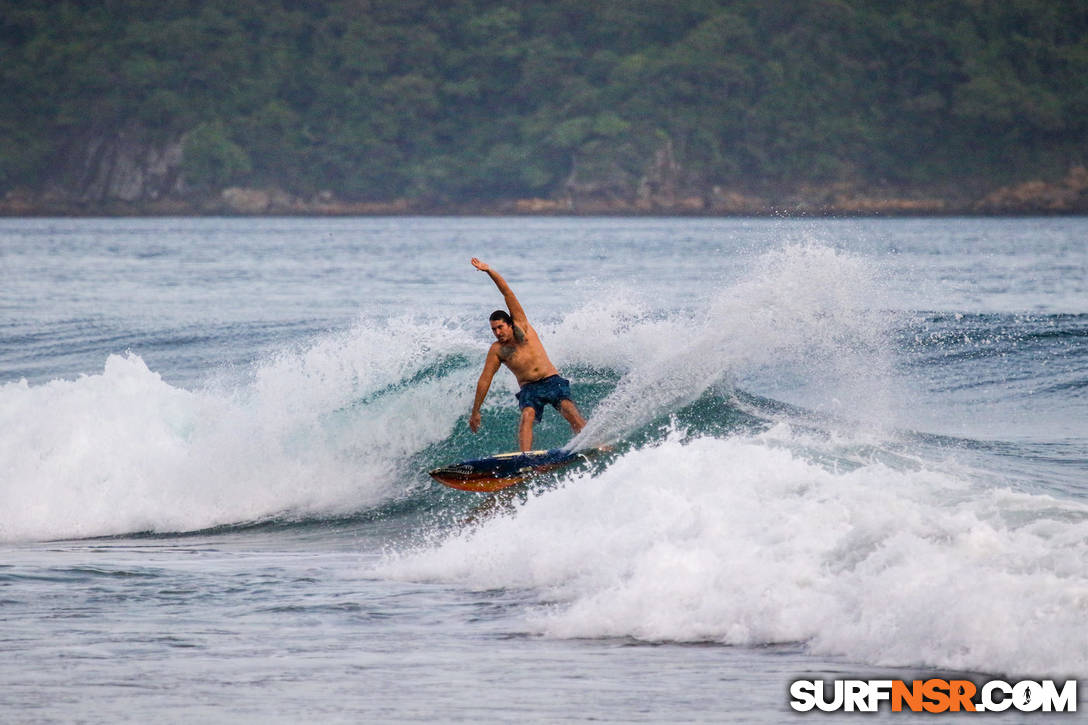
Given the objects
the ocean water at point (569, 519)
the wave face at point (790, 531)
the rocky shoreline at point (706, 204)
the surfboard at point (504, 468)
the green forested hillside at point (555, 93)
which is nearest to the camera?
the ocean water at point (569, 519)

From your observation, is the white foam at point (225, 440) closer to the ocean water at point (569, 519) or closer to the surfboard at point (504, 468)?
the ocean water at point (569, 519)

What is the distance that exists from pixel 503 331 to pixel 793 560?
4465mm

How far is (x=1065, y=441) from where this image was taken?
14.4m

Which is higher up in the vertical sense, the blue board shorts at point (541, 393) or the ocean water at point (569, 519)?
the blue board shorts at point (541, 393)

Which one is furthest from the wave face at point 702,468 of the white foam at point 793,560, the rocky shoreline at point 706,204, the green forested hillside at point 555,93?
the green forested hillside at point 555,93

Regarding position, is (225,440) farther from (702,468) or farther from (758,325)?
(702,468)

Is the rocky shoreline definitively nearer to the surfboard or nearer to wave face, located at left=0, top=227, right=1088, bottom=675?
wave face, located at left=0, top=227, right=1088, bottom=675

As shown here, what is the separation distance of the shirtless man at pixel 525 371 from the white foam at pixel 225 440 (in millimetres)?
1807

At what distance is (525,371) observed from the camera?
496 inches

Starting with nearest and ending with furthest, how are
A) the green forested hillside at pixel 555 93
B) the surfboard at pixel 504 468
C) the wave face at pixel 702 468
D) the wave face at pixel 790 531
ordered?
the wave face at pixel 790 531
the wave face at pixel 702 468
the surfboard at pixel 504 468
the green forested hillside at pixel 555 93

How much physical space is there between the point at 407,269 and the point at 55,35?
104567mm

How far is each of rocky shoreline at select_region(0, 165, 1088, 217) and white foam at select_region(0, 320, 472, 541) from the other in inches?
3733

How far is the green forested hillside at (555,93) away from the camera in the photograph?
11600 cm

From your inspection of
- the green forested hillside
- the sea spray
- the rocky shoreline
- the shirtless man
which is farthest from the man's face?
the green forested hillside
